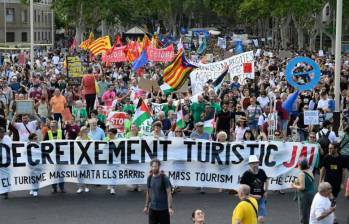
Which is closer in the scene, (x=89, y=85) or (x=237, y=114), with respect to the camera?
(x=237, y=114)

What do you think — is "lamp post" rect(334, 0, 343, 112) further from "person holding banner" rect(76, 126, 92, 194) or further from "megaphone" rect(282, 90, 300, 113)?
"person holding banner" rect(76, 126, 92, 194)

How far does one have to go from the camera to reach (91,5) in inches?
2660

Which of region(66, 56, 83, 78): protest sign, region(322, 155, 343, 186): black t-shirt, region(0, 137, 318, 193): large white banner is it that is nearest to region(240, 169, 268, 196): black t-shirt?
region(322, 155, 343, 186): black t-shirt

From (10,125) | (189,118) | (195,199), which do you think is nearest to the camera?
(195,199)

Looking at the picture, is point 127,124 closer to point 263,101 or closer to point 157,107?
point 157,107

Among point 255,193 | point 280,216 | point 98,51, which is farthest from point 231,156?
point 98,51

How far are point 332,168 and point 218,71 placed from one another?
11623 millimetres

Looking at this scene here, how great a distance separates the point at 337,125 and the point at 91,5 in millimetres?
52803

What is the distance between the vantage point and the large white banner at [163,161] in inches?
534

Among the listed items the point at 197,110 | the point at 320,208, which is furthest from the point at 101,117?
the point at 320,208

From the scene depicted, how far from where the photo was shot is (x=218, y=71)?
23.4 m

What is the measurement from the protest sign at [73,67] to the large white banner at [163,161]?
11.6m

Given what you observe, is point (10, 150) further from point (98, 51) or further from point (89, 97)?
point (98, 51)

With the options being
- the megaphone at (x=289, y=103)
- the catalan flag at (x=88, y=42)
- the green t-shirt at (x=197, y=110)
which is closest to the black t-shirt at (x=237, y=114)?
the green t-shirt at (x=197, y=110)
